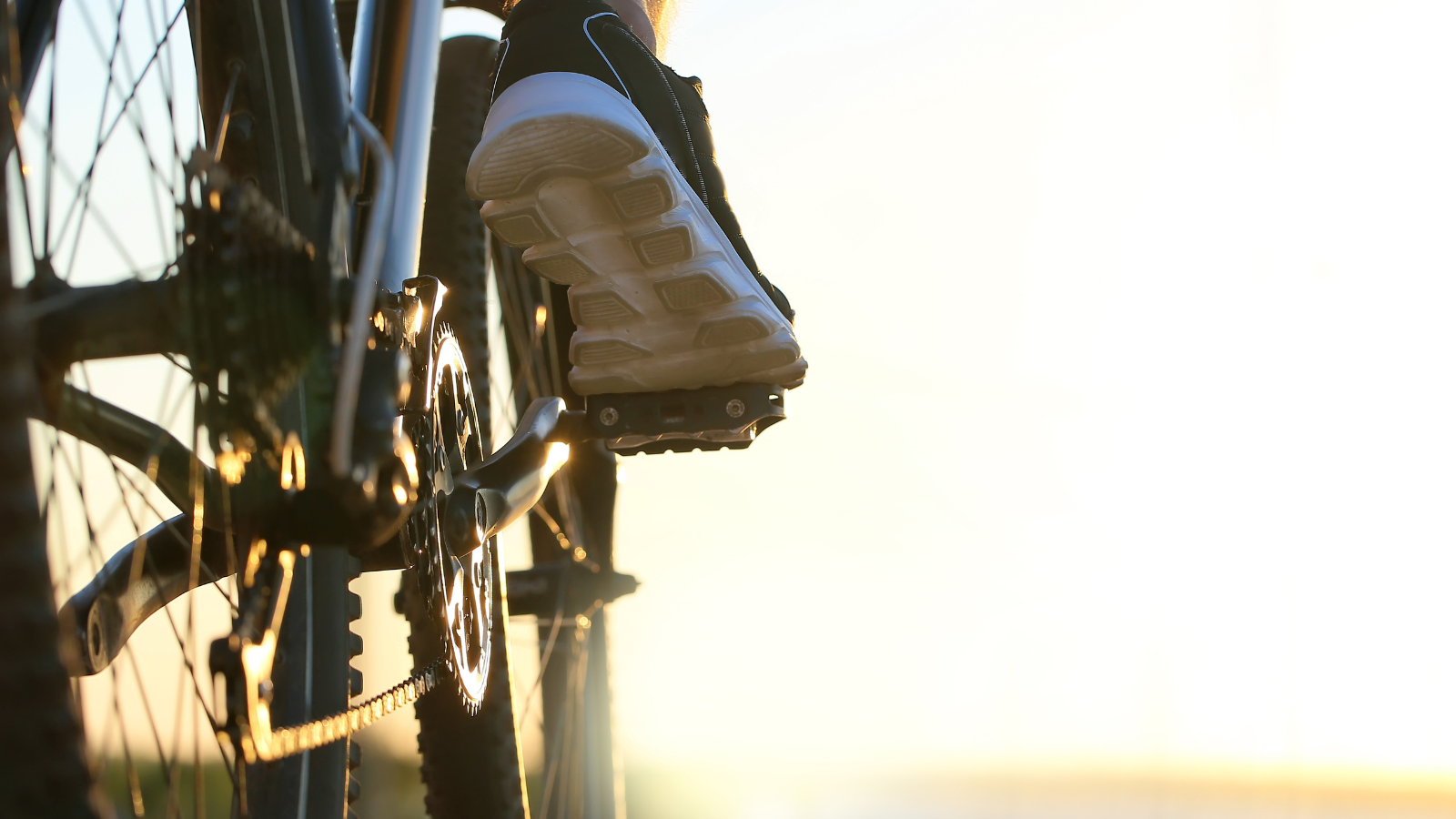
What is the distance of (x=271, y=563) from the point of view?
19.8 inches

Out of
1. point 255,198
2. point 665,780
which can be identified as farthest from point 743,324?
point 665,780

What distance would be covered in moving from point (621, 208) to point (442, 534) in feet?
0.74

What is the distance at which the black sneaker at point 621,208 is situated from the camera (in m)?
0.70

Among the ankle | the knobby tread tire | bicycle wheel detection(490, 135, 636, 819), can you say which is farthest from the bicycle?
bicycle wheel detection(490, 135, 636, 819)

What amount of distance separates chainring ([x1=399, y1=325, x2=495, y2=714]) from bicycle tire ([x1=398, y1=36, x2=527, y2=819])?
0.07 ft

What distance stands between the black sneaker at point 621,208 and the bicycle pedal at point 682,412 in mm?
12

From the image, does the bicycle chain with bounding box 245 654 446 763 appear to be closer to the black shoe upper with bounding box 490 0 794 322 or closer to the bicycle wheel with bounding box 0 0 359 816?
the bicycle wheel with bounding box 0 0 359 816

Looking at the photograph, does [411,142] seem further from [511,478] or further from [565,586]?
[565,586]

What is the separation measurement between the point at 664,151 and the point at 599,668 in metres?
0.71

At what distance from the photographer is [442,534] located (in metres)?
0.63

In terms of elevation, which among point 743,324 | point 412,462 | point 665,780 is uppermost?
point 743,324

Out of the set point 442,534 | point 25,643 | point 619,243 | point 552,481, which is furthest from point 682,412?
point 25,643

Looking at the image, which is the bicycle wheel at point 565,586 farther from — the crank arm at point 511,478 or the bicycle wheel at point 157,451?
the bicycle wheel at point 157,451

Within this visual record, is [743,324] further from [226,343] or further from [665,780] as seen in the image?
[665,780]
